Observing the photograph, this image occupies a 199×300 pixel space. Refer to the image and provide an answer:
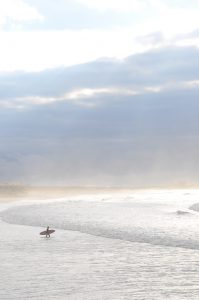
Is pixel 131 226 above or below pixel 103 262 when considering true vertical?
above

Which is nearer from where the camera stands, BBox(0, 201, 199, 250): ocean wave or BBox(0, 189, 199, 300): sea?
BBox(0, 189, 199, 300): sea

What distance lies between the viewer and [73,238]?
83.6 feet

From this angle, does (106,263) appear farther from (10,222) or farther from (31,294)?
(10,222)

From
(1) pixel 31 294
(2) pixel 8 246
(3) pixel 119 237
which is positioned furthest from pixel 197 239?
(1) pixel 31 294

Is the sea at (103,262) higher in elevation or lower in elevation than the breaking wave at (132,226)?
lower

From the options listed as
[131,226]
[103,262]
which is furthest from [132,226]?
[103,262]

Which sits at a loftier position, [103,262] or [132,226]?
[132,226]

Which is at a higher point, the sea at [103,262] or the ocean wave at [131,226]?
the ocean wave at [131,226]

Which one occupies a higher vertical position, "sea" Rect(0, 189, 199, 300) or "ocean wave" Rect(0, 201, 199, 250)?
"ocean wave" Rect(0, 201, 199, 250)

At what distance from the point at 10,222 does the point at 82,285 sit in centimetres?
2308

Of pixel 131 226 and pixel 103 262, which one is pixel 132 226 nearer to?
pixel 131 226

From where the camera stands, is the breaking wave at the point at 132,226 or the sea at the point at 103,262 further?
the breaking wave at the point at 132,226

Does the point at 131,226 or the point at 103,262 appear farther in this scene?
the point at 131,226

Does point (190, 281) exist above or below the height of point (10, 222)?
below
